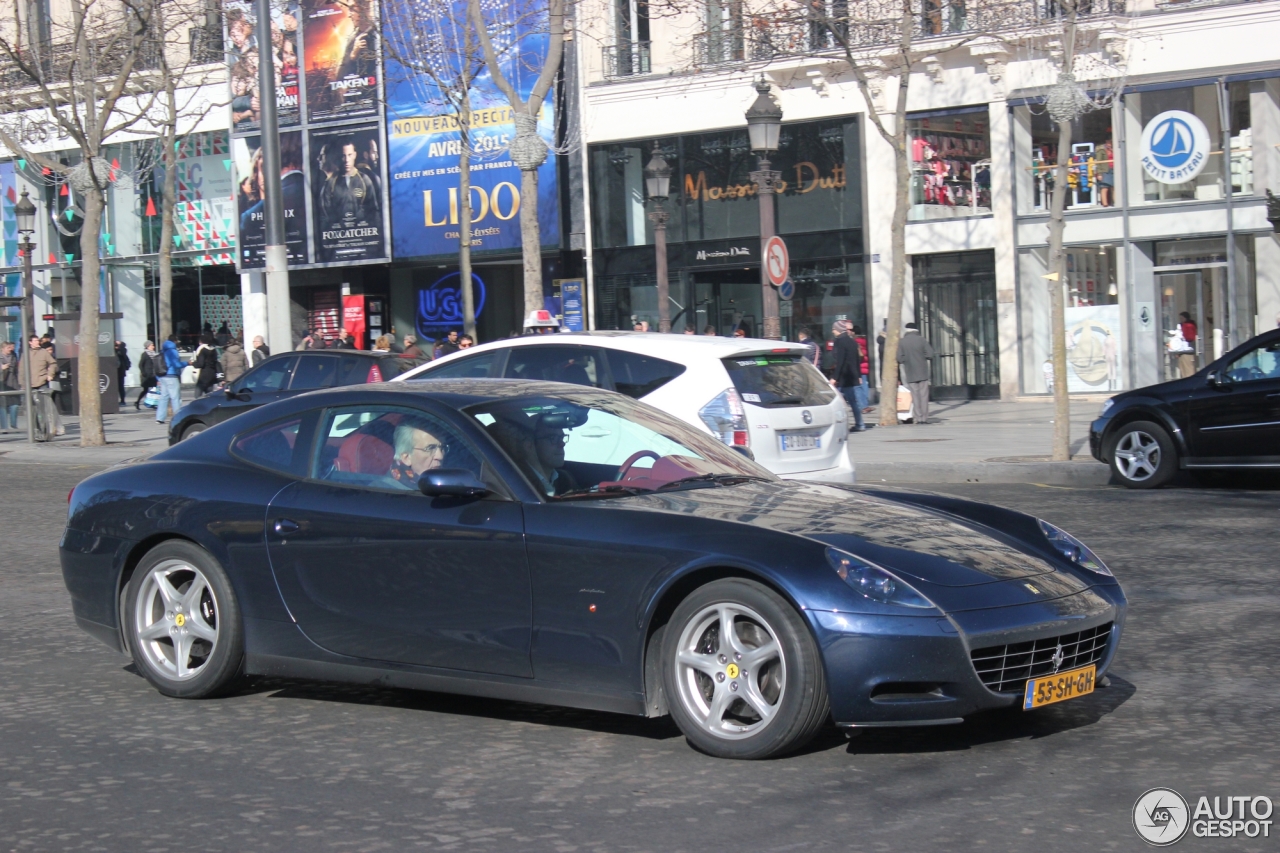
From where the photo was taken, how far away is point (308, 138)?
37.5 m

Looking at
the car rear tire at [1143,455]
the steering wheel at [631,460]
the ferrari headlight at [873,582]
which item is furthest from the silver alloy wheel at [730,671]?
Result: the car rear tire at [1143,455]

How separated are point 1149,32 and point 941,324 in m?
6.51

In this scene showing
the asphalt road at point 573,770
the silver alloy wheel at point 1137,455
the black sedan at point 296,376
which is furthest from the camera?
the black sedan at point 296,376

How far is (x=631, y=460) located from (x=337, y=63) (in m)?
33.2

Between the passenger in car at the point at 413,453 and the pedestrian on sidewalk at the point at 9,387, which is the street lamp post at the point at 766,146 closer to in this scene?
the passenger in car at the point at 413,453

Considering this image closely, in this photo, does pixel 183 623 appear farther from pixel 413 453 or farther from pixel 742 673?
pixel 742 673

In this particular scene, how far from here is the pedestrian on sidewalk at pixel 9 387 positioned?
27.9 m

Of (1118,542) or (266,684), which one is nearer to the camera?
(266,684)

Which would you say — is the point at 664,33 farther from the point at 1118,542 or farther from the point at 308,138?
the point at 1118,542

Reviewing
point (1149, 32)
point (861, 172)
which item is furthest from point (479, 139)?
point (1149, 32)

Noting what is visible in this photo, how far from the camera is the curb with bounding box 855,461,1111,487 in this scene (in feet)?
51.7

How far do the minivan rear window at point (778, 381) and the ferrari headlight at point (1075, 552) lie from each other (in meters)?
5.38

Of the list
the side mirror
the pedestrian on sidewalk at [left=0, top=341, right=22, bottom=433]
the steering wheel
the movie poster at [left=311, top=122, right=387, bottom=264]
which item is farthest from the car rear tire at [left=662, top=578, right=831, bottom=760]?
the movie poster at [left=311, top=122, right=387, bottom=264]

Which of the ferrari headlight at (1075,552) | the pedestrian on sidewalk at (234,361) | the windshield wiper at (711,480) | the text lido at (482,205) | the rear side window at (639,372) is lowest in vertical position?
the ferrari headlight at (1075,552)
